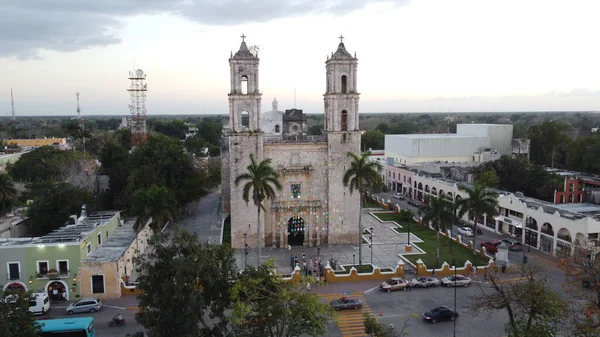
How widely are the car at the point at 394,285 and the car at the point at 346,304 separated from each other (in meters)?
3.26

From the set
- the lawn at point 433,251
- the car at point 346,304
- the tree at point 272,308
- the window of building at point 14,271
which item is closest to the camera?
the tree at point 272,308

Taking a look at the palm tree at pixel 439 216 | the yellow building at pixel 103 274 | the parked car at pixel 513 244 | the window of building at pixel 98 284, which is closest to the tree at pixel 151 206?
the yellow building at pixel 103 274

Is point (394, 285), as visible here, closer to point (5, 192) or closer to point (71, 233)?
point (71, 233)

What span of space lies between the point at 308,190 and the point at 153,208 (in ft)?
41.3

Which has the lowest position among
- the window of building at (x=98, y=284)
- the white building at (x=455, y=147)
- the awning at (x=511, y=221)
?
the window of building at (x=98, y=284)

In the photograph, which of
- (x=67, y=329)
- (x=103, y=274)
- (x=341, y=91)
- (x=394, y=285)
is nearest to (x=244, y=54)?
(x=341, y=91)

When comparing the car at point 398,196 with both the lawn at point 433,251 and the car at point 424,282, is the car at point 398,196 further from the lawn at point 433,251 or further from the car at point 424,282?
the car at point 424,282

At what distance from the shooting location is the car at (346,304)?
2680cm

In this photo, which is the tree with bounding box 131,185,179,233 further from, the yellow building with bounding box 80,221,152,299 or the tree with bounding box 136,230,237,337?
the tree with bounding box 136,230,237,337

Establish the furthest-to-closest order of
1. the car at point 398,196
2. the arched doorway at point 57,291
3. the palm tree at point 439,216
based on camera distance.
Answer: the car at point 398,196, the palm tree at point 439,216, the arched doorway at point 57,291

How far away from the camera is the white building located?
69.1 m

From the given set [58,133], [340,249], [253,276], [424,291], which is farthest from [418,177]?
[58,133]

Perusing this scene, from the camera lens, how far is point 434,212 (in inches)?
1348

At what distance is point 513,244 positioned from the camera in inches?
1574
